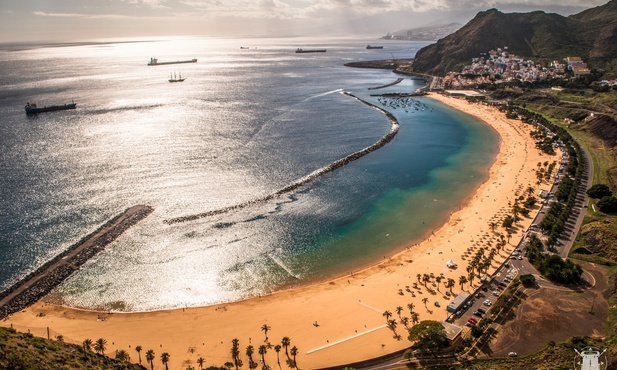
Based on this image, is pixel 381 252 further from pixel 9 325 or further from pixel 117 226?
pixel 9 325

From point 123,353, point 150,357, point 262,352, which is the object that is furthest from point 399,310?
point 123,353

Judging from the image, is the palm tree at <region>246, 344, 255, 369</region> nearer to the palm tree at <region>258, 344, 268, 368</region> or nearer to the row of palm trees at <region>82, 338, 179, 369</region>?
the palm tree at <region>258, 344, 268, 368</region>

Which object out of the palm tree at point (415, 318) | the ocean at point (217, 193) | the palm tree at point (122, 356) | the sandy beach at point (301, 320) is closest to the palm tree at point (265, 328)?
the sandy beach at point (301, 320)

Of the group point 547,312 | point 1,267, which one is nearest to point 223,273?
point 1,267

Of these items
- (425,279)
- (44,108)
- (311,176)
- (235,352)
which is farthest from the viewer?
(44,108)

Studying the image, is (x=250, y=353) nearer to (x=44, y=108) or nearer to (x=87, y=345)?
(x=87, y=345)

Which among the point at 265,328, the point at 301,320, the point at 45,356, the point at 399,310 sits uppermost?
the point at 45,356
